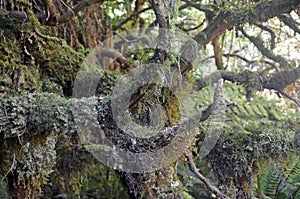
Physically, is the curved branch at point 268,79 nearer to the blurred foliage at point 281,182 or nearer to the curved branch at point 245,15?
the curved branch at point 245,15

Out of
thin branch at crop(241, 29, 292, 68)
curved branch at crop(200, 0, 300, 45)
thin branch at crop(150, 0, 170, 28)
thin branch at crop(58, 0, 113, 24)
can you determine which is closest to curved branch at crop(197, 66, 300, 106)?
thin branch at crop(241, 29, 292, 68)

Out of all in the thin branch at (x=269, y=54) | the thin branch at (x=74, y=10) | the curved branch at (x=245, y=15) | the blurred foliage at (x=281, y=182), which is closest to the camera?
the curved branch at (x=245, y=15)

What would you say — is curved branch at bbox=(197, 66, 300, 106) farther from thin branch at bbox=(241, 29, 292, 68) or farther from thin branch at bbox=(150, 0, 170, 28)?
thin branch at bbox=(150, 0, 170, 28)

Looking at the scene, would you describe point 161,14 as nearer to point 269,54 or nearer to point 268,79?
point 268,79

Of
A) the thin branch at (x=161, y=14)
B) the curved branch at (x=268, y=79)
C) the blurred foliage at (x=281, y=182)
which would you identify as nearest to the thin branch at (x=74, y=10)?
Result: the thin branch at (x=161, y=14)

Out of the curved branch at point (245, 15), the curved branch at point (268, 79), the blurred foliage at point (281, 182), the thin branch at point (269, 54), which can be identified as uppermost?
the curved branch at point (245, 15)

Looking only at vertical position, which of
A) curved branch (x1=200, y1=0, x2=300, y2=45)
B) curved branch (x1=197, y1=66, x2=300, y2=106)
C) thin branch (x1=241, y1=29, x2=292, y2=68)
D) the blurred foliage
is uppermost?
curved branch (x1=200, y1=0, x2=300, y2=45)

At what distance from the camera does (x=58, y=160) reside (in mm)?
2559

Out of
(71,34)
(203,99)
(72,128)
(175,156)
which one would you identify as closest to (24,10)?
(71,34)

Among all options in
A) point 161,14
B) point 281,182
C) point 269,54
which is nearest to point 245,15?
point 161,14

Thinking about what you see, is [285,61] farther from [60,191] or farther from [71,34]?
[60,191]

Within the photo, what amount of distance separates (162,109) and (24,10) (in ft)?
3.68

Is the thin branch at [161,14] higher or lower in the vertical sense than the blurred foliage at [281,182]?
higher

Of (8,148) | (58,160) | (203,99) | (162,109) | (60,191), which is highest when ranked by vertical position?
(162,109)
